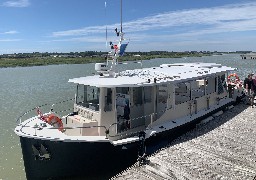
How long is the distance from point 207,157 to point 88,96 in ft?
16.0

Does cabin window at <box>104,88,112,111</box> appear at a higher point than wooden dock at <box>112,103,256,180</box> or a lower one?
higher

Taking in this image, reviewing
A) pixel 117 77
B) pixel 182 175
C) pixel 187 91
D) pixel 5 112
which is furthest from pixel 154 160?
pixel 5 112

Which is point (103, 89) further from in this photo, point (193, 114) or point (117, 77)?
point (193, 114)

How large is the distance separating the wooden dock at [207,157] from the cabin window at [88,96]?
2.80 meters

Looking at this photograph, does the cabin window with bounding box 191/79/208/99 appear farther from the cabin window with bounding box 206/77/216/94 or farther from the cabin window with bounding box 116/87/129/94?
the cabin window with bounding box 116/87/129/94

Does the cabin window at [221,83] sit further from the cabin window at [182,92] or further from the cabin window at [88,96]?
the cabin window at [88,96]

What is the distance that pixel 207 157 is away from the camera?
10.3 metres

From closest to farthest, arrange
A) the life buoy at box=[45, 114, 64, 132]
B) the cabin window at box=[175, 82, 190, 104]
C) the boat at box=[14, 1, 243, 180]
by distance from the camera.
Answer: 1. the boat at box=[14, 1, 243, 180]
2. the life buoy at box=[45, 114, 64, 132]
3. the cabin window at box=[175, 82, 190, 104]

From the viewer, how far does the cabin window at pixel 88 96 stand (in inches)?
435

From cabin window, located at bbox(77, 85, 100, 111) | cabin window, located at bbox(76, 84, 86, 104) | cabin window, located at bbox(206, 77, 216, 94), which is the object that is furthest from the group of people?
cabin window, located at bbox(76, 84, 86, 104)

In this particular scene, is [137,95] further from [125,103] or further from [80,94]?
[80,94]

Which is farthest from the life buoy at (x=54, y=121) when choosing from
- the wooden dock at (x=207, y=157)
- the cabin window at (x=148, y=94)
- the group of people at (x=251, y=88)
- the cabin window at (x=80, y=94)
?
the group of people at (x=251, y=88)

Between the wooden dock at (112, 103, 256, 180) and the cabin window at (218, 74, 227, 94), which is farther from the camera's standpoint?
the cabin window at (218, 74, 227, 94)

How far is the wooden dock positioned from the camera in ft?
30.1
